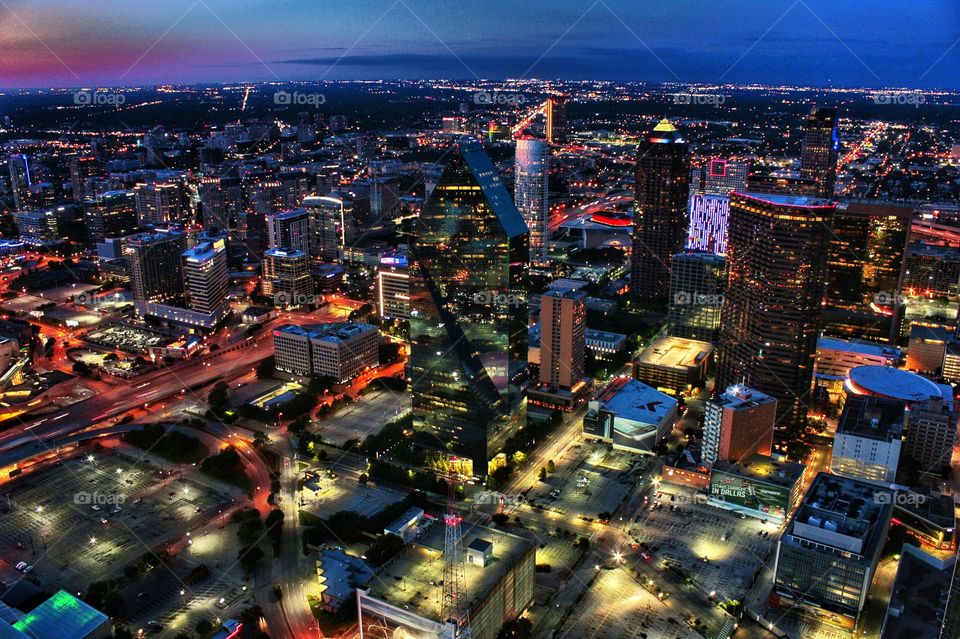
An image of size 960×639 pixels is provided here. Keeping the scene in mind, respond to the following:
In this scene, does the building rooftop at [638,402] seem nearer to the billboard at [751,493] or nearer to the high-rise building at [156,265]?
the billboard at [751,493]

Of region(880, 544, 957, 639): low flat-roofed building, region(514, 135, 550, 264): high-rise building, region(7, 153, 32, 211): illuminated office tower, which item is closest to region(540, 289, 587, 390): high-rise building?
region(880, 544, 957, 639): low flat-roofed building

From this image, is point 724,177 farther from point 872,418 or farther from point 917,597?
point 917,597

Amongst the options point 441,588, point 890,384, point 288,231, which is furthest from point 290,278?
point 890,384

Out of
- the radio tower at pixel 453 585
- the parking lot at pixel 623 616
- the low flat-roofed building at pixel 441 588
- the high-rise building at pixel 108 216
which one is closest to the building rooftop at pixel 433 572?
the low flat-roofed building at pixel 441 588

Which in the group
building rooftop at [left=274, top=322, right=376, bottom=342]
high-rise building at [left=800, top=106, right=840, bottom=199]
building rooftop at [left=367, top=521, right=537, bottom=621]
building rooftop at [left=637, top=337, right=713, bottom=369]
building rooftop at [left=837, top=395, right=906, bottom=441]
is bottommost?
building rooftop at [left=637, top=337, right=713, bottom=369]

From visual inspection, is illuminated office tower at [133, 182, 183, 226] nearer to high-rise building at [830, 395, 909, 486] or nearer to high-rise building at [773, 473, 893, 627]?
high-rise building at [830, 395, 909, 486]
